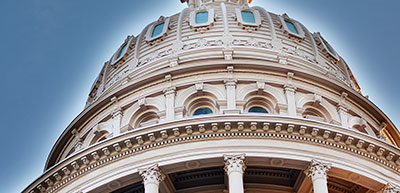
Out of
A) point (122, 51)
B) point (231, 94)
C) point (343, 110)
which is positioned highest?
point (122, 51)

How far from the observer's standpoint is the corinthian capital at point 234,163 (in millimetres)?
37094

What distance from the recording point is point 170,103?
143ft

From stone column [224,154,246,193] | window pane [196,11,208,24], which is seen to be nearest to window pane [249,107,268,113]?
stone column [224,154,246,193]

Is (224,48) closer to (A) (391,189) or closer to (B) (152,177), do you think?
(B) (152,177)

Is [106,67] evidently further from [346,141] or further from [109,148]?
[346,141]

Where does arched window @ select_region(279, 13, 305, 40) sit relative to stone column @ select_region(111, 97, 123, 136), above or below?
above

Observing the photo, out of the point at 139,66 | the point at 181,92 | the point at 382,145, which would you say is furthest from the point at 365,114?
the point at 139,66

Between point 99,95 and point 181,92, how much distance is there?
8113 millimetres

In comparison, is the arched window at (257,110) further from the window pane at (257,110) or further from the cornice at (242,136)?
the cornice at (242,136)

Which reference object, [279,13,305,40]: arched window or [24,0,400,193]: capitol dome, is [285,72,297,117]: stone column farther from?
[279,13,305,40]: arched window

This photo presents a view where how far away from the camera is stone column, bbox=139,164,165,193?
37.2 m

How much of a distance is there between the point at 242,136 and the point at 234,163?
1.78 metres

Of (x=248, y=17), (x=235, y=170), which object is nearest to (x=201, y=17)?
(x=248, y=17)

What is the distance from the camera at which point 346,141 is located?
38.8 m
